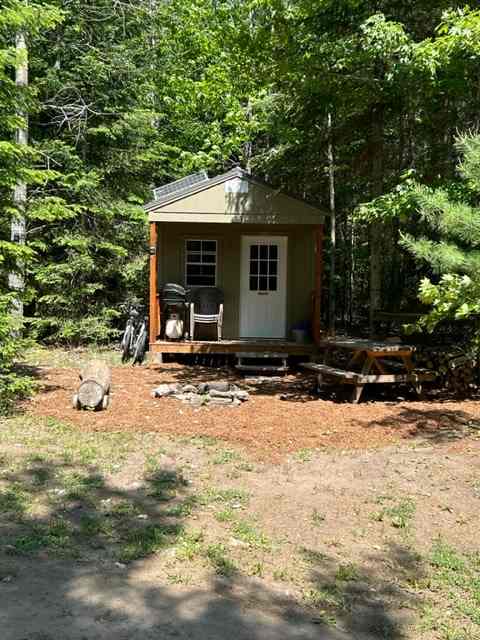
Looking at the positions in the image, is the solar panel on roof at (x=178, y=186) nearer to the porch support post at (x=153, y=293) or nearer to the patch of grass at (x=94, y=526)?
the porch support post at (x=153, y=293)

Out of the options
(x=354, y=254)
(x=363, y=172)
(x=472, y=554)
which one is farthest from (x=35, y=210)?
(x=354, y=254)

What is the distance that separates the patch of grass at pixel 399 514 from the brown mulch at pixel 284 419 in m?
1.38

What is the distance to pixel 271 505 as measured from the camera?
4.16 meters

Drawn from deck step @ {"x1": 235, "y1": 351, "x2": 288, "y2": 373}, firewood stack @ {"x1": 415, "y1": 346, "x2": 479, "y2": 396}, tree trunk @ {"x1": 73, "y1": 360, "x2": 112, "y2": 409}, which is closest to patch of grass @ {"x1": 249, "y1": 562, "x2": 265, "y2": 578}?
tree trunk @ {"x1": 73, "y1": 360, "x2": 112, "y2": 409}

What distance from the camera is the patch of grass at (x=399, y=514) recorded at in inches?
153

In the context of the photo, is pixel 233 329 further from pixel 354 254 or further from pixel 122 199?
pixel 354 254

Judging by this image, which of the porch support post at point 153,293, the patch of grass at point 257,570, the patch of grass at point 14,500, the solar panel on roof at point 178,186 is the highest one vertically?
the solar panel on roof at point 178,186

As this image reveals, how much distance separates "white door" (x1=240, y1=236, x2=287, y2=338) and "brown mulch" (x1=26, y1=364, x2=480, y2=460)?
3.34 m

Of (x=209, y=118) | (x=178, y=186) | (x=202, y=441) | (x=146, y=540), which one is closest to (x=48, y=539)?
(x=146, y=540)

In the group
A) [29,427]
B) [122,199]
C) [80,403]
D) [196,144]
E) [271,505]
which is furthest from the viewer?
[196,144]

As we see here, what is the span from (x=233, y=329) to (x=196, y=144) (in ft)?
31.0

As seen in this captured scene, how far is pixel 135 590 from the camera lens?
9.36 feet

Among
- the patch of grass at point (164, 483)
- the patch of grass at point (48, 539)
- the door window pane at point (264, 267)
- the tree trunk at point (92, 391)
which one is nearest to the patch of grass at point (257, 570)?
the patch of grass at point (48, 539)

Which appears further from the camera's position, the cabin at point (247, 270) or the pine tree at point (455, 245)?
the cabin at point (247, 270)
